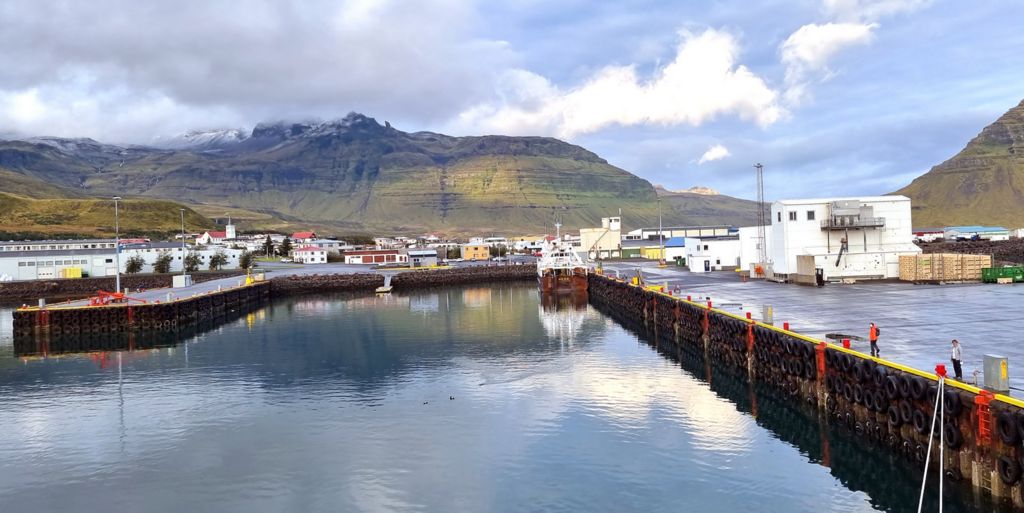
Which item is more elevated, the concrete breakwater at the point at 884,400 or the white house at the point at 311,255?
the white house at the point at 311,255

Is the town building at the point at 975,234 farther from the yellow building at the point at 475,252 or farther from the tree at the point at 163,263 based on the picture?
the tree at the point at 163,263

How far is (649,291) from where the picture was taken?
63.8 meters

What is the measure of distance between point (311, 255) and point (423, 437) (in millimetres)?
151400

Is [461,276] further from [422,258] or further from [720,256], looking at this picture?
[720,256]

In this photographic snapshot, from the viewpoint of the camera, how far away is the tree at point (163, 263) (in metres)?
133

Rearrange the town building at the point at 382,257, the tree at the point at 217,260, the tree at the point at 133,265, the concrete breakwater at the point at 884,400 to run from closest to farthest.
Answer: the concrete breakwater at the point at 884,400 < the tree at the point at 133,265 < the tree at the point at 217,260 < the town building at the point at 382,257

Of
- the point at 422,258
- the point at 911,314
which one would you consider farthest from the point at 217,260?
the point at 911,314

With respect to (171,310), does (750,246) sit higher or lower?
higher

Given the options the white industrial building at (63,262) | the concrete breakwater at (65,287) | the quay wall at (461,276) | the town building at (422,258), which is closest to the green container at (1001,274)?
the quay wall at (461,276)

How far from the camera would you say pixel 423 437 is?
28656 mm

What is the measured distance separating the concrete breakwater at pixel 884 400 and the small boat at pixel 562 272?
176 feet

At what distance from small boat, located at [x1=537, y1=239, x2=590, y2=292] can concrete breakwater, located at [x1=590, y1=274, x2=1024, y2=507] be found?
53.7 m

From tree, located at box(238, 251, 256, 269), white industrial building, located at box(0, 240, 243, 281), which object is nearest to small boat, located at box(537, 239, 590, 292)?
tree, located at box(238, 251, 256, 269)

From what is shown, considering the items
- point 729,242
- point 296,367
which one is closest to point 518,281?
point 729,242
